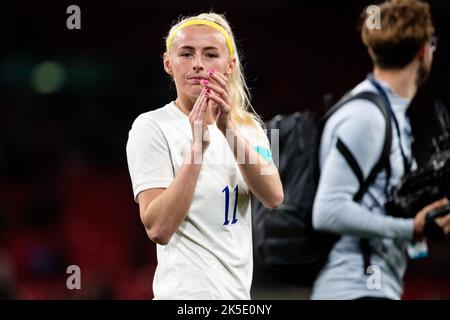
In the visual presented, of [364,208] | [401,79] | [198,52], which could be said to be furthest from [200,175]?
[401,79]

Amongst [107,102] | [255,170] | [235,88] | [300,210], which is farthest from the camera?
[107,102]

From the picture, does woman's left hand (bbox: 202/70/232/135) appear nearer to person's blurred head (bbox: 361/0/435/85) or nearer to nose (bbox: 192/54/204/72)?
nose (bbox: 192/54/204/72)

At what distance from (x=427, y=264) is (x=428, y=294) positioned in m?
0.34

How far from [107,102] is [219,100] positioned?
753cm

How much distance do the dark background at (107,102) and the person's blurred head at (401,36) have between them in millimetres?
5253

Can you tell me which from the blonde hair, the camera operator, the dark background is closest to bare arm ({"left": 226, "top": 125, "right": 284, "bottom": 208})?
the blonde hair

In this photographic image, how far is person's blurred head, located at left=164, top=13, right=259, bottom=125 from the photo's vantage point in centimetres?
257

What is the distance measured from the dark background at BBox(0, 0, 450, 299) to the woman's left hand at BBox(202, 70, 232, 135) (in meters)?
6.44

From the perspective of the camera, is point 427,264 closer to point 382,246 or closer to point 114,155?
point 114,155

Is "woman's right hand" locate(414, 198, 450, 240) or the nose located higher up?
the nose

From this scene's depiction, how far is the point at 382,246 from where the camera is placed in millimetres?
3502

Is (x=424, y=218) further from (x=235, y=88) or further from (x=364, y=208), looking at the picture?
(x=235, y=88)

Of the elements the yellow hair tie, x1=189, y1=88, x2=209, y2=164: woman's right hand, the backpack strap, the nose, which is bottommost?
the backpack strap

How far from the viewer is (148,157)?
2.56m
